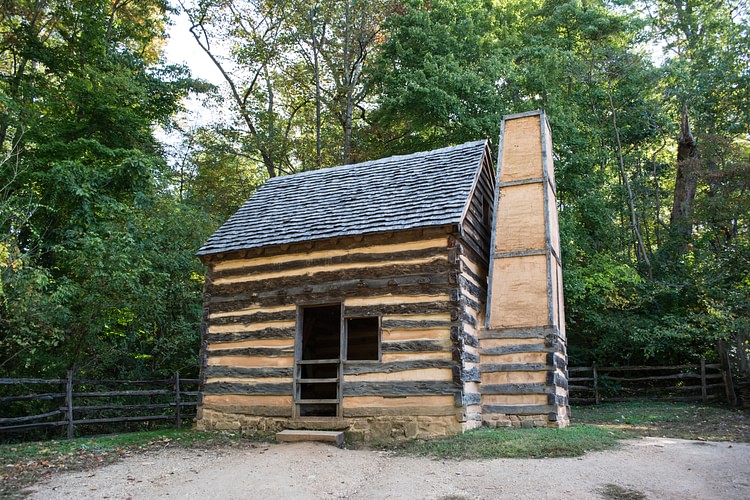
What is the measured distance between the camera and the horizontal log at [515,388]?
9.81 m

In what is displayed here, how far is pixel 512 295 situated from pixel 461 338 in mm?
1826

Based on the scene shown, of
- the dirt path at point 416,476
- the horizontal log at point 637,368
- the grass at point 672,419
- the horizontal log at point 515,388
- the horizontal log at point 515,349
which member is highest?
the horizontal log at point 515,349

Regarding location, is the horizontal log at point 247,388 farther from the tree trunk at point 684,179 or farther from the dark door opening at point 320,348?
the tree trunk at point 684,179

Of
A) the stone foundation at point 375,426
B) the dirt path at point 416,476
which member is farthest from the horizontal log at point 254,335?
the dirt path at point 416,476

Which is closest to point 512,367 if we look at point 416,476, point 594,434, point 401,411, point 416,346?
point 594,434

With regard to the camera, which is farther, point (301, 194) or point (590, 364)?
point (590, 364)

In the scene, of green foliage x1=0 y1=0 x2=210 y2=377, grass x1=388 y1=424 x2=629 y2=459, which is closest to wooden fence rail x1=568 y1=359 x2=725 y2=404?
grass x1=388 y1=424 x2=629 y2=459

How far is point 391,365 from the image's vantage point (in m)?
9.52

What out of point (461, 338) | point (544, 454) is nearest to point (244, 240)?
point (461, 338)

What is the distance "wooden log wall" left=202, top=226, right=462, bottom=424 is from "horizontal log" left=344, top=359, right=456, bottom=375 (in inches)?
0.7

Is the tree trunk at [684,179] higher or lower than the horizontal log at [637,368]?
higher

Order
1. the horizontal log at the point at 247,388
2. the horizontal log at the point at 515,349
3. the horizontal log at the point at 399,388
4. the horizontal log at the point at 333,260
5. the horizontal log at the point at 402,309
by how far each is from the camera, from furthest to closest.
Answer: the horizontal log at the point at 247,388 → the horizontal log at the point at 515,349 → the horizontal log at the point at 333,260 → the horizontal log at the point at 402,309 → the horizontal log at the point at 399,388

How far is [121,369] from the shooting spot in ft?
47.8

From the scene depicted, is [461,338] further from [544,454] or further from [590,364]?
[590,364]
